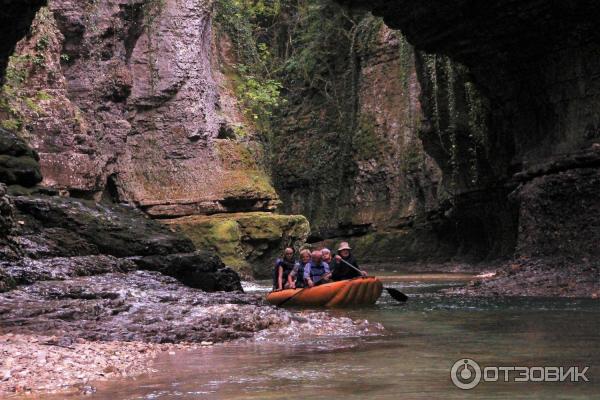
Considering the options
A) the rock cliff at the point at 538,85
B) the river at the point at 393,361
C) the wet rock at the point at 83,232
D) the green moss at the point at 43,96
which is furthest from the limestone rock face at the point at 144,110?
the river at the point at 393,361

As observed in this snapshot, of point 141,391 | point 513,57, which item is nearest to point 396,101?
point 513,57

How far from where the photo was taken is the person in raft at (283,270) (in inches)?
559

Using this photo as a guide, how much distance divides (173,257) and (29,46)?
7606 mm

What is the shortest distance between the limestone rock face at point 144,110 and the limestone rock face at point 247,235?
Result: 33.7 inches

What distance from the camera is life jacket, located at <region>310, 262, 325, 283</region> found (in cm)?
1407

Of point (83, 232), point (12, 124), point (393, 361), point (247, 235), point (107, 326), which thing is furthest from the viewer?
point (247, 235)

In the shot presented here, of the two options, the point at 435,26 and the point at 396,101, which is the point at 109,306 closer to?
the point at 435,26

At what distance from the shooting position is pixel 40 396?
4941mm

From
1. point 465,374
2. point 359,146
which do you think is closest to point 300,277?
point 465,374

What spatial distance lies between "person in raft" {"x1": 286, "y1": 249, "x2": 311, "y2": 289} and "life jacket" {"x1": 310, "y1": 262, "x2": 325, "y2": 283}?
18cm

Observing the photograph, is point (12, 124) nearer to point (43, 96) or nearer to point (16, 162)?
point (43, 96)

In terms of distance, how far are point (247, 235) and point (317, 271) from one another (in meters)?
7.32

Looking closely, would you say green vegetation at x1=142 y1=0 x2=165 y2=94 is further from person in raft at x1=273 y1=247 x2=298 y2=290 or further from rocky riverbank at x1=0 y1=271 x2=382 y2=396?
rocky riverbank at x1=0 y1=271 x2=382 y2=396

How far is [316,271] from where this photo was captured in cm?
1416
